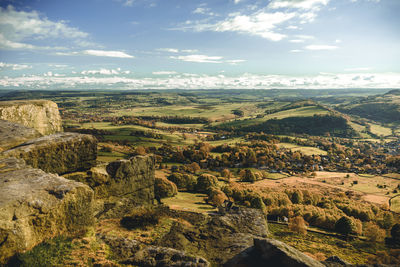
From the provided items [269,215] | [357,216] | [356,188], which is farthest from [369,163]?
[269,215]

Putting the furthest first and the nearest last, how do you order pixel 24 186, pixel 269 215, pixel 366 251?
pixel 269 215 → pixel 366 251 → pixel 24 186

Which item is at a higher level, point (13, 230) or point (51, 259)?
point (13, 230)

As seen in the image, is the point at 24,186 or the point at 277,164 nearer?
the point at 24,186

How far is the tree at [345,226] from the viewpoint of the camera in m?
38.9

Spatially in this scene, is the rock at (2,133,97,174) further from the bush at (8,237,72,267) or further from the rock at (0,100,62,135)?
the rock at (0,100,62,135)

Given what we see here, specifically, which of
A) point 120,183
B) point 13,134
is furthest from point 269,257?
point 13,134

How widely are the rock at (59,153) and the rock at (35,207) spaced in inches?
44.9

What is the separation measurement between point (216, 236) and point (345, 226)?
34706 millimetres

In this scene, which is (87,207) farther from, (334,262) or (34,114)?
(334,262)

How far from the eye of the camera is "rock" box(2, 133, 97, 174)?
513 inches

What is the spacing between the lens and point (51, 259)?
8.96 m

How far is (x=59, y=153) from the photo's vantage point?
14180mm

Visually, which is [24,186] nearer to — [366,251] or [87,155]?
[87,155]

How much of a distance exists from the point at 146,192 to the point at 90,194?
10511mm
